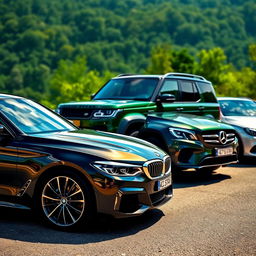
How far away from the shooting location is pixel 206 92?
12305 millimetres

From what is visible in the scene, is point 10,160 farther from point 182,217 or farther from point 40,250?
point 182,217

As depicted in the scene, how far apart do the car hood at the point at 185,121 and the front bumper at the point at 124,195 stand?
3282 millimetres

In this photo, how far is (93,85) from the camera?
85500 mm

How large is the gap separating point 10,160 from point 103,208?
4.02ft

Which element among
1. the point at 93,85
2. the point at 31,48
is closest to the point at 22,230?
the point at 93,85

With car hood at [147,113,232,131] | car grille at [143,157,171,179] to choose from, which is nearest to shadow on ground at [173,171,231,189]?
car hood at [147,113,232,131]

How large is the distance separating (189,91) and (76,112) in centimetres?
304

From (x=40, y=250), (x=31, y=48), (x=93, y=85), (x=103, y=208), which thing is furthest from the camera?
(x=31, y=48)

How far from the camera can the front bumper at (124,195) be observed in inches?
204

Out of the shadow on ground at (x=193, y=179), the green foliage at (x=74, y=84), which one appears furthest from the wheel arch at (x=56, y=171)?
the green foliage at (x=74, y=84)

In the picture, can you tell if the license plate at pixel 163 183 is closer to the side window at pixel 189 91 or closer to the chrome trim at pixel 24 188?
the chrome trim at pixel 24 188

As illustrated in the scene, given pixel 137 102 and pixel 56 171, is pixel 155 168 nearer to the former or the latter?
pixel 56 171

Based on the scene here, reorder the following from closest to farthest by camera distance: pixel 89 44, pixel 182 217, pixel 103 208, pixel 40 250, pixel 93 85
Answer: pixel 40 250 → pixel 103 208 → pixel 182 217 → pixel 93 85 → pixel 89 44

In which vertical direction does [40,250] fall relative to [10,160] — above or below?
below
